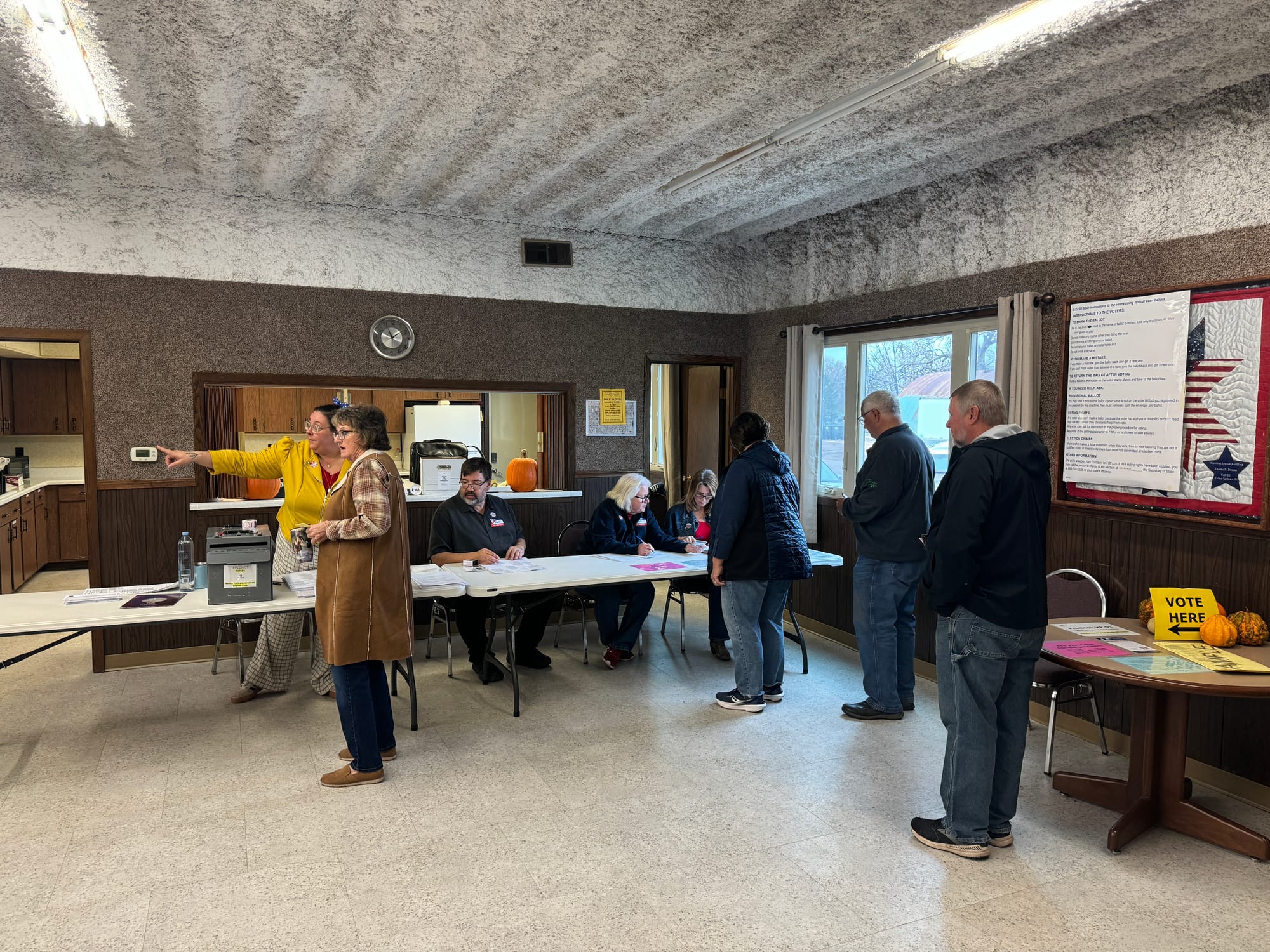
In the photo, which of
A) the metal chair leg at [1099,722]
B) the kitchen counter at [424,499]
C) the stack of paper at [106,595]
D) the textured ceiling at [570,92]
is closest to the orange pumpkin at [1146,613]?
the metal chair leg at [1099,722]

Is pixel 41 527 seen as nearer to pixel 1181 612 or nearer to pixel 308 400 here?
pixel 308 400

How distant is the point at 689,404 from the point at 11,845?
6.51 metres

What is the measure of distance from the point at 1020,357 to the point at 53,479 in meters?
8.50

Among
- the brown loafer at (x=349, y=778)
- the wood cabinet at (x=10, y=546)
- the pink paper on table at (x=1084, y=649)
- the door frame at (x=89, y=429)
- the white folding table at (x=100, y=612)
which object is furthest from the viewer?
the wood cabinet at (x=10, y=546)

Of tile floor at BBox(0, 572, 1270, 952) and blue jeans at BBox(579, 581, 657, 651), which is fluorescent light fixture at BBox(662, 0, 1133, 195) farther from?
tile floor at BBox(0, 572, 1270, 952)

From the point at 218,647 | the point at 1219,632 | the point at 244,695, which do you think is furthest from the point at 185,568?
the point at 1219,632

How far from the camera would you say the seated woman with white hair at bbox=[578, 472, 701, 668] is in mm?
5230

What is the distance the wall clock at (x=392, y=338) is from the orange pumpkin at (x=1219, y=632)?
452cm

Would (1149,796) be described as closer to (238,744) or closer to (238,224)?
Result: (238,744)

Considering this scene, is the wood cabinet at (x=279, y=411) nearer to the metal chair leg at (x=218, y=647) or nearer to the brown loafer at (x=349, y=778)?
the metal chair leg at (x=218, y=647)

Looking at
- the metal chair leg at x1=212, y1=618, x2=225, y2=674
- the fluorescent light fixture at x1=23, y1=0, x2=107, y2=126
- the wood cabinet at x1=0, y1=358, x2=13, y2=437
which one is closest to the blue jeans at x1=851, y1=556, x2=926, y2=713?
the metal chair leg at x1=212, y1=618, x2=225, y2=674

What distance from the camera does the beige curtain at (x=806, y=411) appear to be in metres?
5.79

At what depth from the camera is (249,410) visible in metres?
8.27

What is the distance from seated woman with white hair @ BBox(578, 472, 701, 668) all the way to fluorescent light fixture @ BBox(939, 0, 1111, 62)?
2989mm
